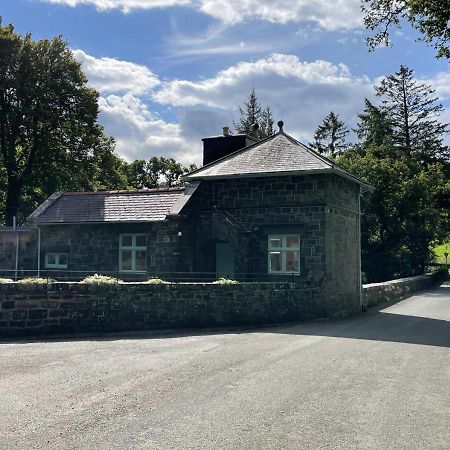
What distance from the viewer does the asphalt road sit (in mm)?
5730

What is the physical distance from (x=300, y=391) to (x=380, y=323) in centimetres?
936

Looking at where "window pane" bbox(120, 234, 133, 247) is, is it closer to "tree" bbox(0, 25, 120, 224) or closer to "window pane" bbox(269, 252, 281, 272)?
"window pane" bbox(269, 252, 281, 272)

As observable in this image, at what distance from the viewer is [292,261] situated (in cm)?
1786

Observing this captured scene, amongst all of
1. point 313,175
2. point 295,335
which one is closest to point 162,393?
point 295,335

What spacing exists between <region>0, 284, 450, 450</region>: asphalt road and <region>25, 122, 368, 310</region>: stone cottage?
5.43 metres

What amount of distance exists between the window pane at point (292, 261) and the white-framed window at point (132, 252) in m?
5.39

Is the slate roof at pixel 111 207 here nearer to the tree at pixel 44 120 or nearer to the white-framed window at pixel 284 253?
the white-framed window at pixel 284 253

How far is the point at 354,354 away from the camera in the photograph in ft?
35.1

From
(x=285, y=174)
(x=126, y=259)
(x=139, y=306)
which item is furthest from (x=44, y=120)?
(x=139, y=306)

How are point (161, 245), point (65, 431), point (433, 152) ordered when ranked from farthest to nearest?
1. point (433, 152)
2. point (161, 245)
3. point (65, 431)

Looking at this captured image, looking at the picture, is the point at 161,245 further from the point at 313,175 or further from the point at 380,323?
the point at 380,323

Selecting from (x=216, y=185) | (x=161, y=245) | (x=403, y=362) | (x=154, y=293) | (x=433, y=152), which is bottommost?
(x=403, y=362)

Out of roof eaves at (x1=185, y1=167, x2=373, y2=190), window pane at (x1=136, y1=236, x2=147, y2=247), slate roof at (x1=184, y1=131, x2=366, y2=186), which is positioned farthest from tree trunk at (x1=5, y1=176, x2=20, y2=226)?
roof eaves at (x1=185, y1=167, x2=373, y2=190)

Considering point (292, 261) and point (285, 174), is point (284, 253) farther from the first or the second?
point (285, 174)
